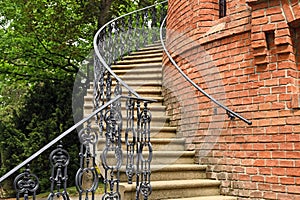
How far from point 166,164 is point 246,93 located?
1.39m

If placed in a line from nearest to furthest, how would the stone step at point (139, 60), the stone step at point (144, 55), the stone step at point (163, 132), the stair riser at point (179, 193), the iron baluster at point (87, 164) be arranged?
the iron baluster at point (87, 164), the stair riser at point (179, 193), the stone step at point (163, 132), the stone step at point (139, 60), the stone step at point (144, 55)

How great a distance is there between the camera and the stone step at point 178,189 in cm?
358

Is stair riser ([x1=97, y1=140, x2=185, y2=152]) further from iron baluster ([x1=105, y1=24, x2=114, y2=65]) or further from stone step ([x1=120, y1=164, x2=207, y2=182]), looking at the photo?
iron baluster ([x1=105, y1=24, x2=114, y2=65])

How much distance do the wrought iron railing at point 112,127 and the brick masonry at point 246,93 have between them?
0.87 metres

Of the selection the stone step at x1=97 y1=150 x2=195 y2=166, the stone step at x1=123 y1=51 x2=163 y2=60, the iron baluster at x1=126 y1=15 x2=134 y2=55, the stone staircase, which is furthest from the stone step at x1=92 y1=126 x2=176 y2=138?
the iron baluster at x1=126 y1=15 x2=134 y2=55

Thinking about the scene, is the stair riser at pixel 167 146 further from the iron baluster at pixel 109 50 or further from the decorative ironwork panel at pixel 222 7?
the iron baluster at pixel 109 50

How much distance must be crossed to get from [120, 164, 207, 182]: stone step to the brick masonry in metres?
0.14

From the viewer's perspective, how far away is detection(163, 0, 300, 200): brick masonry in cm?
366

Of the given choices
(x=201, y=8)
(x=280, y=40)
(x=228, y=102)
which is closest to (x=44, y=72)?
(x=201, y=8)

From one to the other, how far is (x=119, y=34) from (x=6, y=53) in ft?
11.6

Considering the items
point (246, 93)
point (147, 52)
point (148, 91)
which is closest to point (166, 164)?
point (246, 93)

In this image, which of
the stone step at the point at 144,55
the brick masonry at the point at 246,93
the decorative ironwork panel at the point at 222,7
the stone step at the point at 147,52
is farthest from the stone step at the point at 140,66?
the decorative ironwork panel at the point at 222,7

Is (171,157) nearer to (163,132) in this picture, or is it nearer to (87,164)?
(163,132)

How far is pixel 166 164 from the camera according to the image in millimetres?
4562
